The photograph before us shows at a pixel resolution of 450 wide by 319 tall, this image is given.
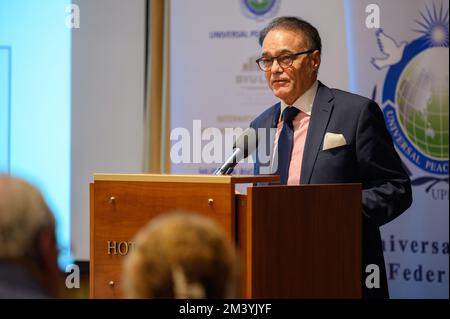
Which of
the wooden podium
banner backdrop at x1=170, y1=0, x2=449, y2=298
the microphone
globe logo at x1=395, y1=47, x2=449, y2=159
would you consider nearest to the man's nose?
the microphone

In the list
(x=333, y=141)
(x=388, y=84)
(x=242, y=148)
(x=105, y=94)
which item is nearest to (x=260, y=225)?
(x=242, y=148)

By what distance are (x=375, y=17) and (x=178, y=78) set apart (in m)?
1.61

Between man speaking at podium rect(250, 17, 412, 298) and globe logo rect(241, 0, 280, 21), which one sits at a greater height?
globe logo rect(241, 0, 280, 21)

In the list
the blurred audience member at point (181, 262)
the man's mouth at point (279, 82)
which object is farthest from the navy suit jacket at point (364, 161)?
the blurred audience member at point (181, 262)

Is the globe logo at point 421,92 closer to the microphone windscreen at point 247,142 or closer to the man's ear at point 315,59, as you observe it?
the man's ear at point 315,59

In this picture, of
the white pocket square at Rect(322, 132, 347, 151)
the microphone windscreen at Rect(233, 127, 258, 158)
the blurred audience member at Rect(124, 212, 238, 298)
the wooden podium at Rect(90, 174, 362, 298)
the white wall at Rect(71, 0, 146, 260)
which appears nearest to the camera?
the blurred audience member at Rect(124, 212, 238, 298)

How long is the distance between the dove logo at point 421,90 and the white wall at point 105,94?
2.05 metres

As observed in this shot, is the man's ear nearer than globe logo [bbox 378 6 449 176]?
Yes

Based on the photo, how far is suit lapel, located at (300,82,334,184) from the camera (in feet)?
12.0

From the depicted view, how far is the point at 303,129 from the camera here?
3816 mm

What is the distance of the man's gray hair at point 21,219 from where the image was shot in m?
1.71

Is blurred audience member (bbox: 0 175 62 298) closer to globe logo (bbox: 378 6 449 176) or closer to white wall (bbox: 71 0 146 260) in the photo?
globe logo (bbox: 378 6 449 176)

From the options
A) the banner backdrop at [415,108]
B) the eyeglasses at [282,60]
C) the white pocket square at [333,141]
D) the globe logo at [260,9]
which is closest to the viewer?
the white pocket square at [333,141]
